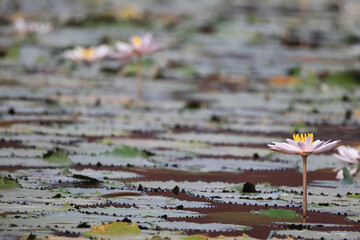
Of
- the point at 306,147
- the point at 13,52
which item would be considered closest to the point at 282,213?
the point at 306,147

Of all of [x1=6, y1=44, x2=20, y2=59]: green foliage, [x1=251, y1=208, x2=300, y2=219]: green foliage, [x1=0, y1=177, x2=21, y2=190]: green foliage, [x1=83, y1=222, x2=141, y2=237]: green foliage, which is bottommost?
[x1=83, y1=222, x2=141, y2=237]: green foliage

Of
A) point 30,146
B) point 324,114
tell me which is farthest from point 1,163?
point 324,114

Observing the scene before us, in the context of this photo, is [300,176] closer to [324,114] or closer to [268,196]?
[268,196]

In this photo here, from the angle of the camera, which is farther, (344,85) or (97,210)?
(344,85)

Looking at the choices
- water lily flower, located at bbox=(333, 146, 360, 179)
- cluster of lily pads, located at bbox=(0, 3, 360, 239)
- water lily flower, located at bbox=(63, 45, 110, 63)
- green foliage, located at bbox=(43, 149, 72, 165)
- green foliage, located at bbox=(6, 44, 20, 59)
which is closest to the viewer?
cluster of lily pads, located at bbox=(0, 3, 360, 239)

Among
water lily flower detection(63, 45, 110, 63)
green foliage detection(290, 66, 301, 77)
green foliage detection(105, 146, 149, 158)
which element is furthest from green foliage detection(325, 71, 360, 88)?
green foliage detection(105, 146, 149, 158)

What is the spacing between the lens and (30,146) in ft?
14.2

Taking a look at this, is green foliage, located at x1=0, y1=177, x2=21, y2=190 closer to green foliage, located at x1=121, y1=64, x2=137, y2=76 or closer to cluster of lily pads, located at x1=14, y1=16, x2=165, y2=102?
cluster of lily pads, located at x1=14, y1=16, x2=165, y2=102

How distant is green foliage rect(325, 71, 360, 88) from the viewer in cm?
711

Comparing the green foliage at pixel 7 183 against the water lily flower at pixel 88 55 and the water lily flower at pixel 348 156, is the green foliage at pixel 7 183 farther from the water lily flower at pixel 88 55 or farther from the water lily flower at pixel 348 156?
the water lily flower at pixel 88 55

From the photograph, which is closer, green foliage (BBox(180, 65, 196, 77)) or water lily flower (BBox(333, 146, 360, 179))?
water lily flower (BBox(333, 146, 360, 179))

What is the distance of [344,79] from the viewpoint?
23.4 feet

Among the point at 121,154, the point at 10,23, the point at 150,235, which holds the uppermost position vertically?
the point at 10,23

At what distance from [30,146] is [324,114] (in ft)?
6.97
